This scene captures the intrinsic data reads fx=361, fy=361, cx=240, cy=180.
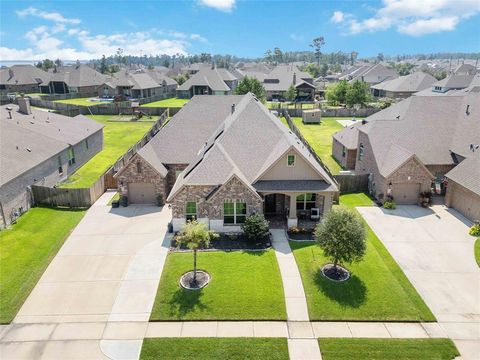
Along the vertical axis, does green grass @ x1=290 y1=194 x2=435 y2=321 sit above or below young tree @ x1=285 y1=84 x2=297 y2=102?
below

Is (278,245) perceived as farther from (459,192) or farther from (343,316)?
(459,192)

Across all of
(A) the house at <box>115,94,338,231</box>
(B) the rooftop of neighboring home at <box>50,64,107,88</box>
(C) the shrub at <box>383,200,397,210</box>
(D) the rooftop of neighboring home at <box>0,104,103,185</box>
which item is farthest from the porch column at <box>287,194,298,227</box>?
(B) the rooftop of neighboring home at <box>50,64,107,88</box>

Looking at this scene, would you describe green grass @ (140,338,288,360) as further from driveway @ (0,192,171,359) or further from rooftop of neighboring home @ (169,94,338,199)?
rooftop of neighboring home @ (169,94,338,199)

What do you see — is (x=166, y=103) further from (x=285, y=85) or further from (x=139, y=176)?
(x=139, y=176)

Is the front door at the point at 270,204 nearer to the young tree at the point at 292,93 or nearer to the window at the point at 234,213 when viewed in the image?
the window at the point at 234,213

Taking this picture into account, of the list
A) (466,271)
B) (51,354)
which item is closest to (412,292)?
(466,271)

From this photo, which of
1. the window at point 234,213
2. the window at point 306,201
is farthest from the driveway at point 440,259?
the window at point 234,213
